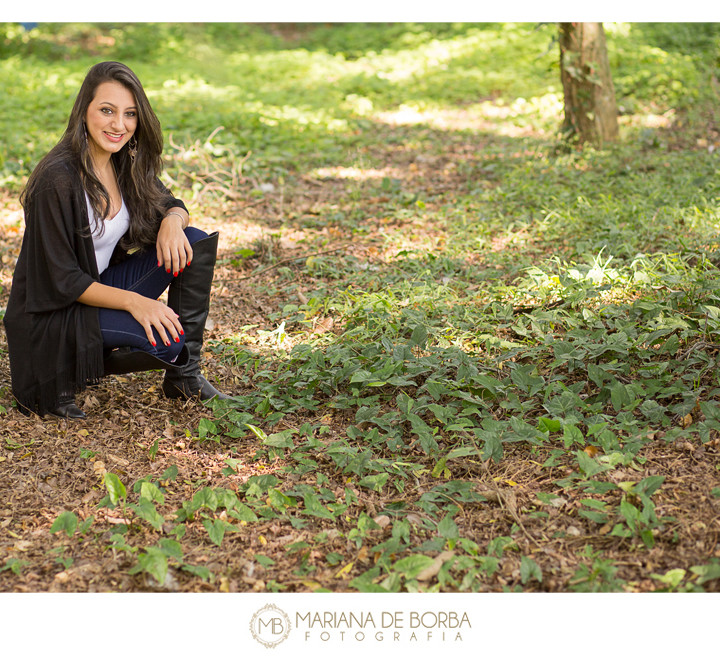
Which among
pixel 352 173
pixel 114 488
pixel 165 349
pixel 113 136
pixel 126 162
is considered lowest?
pixel 114 488

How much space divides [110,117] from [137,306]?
78cm

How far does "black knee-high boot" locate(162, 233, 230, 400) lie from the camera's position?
293cm

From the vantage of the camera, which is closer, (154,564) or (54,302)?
(154,564)

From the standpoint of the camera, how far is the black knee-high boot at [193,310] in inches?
115

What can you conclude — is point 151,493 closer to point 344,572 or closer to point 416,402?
point 344,572

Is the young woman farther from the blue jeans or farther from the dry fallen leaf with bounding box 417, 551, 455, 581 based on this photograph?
the dry fallen leaf with bounding box 417, 551, 455, 581

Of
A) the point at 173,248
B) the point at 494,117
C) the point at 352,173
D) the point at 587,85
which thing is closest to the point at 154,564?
the point at 173,248

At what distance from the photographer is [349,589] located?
197 cm

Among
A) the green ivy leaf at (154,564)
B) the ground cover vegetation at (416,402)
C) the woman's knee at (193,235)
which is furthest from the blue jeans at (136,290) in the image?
the green ivy leaf at (154,564)

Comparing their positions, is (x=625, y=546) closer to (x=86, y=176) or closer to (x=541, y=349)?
(x=541, y=349)

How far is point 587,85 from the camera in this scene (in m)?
6.23

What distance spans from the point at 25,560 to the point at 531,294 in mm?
2527
